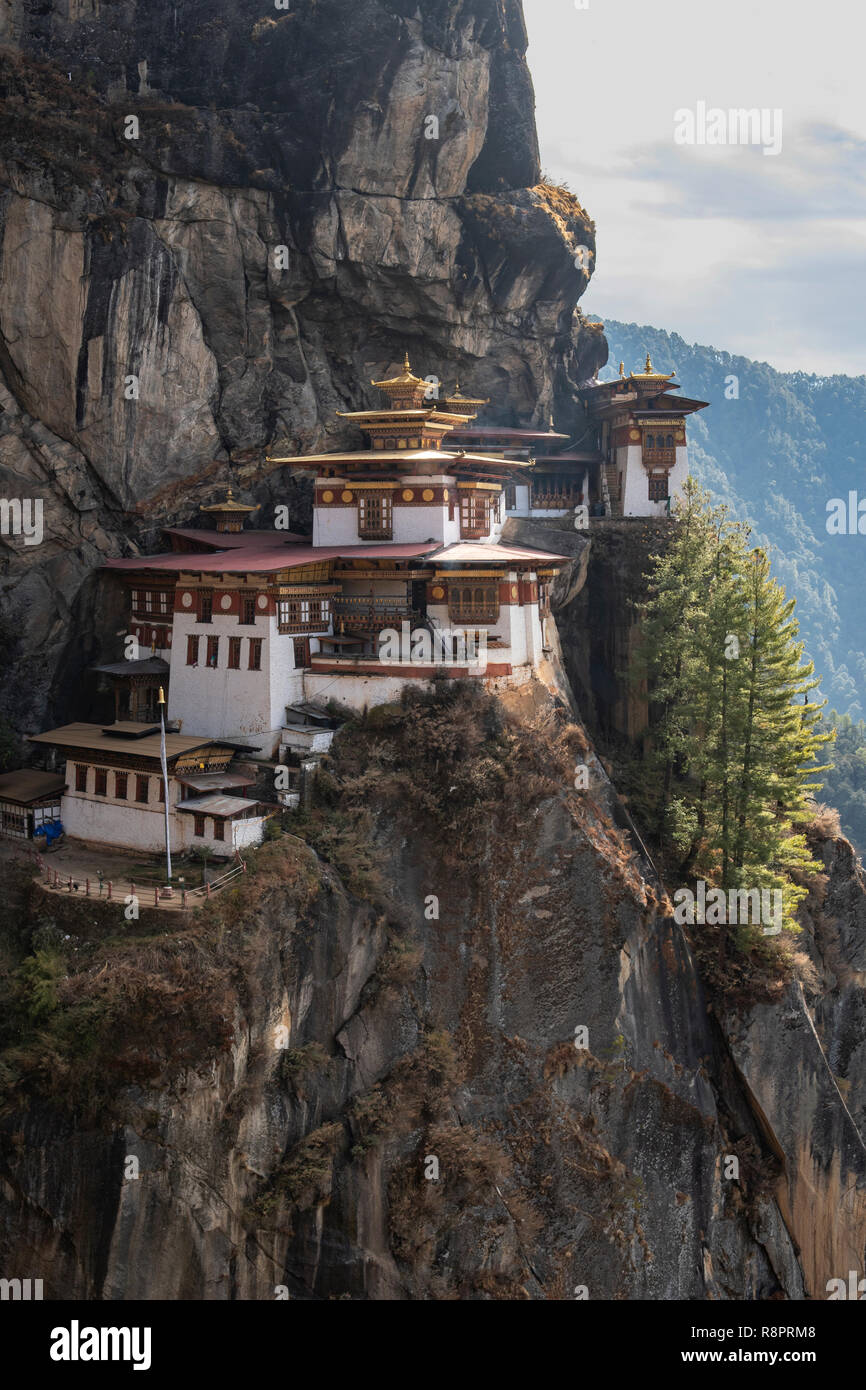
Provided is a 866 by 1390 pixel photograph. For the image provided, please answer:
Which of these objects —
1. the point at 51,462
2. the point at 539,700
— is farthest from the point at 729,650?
the point at 51,462

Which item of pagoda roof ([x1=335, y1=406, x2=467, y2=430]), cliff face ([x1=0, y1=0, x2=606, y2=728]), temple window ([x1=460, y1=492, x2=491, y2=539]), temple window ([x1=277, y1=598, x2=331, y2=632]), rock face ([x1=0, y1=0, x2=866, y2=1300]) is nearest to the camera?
rock face ([x1=0, y1=0, x2=866, y2=1300])

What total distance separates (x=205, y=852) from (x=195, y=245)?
2202 cm

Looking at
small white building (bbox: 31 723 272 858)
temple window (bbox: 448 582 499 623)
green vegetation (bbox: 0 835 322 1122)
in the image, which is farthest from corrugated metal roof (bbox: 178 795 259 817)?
temple window (bbox: 448 582 499 623)

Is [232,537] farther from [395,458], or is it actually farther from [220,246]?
[220,246]

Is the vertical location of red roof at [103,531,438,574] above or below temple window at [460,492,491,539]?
below

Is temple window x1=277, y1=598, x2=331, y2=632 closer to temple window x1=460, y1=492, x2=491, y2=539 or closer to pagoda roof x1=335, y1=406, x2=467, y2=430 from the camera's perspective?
temple window x1=460, y1=492, x2=491, y2=539

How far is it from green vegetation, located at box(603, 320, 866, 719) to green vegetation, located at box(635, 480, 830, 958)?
5255 inches

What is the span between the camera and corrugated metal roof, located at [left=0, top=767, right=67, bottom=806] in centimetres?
3353

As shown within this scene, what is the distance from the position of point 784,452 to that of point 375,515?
158m

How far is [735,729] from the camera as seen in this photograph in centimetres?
3747

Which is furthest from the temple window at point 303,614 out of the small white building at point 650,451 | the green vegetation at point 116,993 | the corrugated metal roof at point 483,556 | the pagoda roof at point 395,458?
the small white building at point 650,451

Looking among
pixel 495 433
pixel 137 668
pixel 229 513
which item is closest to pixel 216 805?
pixel 137 668

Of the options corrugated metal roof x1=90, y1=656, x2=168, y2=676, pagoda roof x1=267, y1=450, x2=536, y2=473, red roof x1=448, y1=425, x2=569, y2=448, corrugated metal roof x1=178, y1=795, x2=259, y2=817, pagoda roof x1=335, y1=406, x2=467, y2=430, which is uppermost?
red roof x1=448, y1=425, x2=569, y2=448

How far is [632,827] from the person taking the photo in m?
39.0
